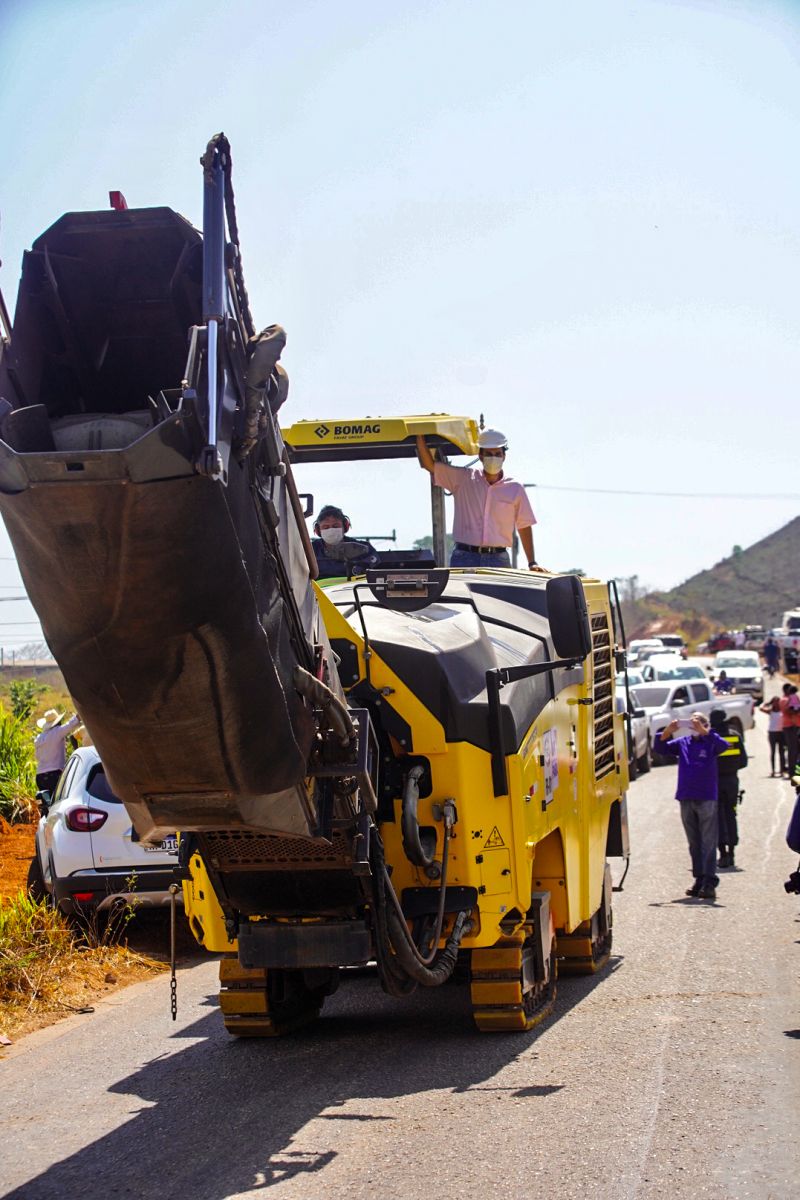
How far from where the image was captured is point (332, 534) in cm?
1051

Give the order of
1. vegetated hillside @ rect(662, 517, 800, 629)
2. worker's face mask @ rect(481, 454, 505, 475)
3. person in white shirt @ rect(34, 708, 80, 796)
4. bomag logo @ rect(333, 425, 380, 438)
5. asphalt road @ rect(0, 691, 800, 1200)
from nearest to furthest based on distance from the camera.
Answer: asphalt road @ rect(0, 691, 800, 1200) < worker's face mask @ rect(481, 454, 505, 475) < bomag logo @ rect(333, 425, 380, 438) < person in white shirt @ rect(34, 708, 80, 796) < vegetated hillside @ rect(662, 517, 800, 629)

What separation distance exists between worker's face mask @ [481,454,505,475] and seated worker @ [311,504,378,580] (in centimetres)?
109

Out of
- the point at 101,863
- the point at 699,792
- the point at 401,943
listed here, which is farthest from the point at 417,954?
the point at 699,792

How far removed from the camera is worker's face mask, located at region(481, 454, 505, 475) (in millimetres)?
10859

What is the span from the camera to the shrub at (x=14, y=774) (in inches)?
812

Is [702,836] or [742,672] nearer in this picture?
[702,836]

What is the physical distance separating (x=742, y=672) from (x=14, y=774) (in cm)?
3536

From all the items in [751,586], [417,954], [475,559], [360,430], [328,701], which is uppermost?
[751,586]

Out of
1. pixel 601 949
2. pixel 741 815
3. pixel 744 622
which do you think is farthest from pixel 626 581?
pixel 601 949

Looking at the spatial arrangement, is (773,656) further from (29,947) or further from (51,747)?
(29,947)

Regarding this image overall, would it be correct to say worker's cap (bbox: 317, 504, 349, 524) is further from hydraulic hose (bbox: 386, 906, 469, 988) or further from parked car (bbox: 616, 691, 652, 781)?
parked car (bbox: 616, 691, 652, 781)

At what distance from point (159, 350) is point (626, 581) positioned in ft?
432

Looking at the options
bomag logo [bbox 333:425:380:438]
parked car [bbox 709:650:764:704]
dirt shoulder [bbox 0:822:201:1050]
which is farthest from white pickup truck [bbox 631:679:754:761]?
bomag logo [bbox 333:425:380:438]

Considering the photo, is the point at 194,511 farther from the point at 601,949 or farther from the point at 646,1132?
the point at 601,949
